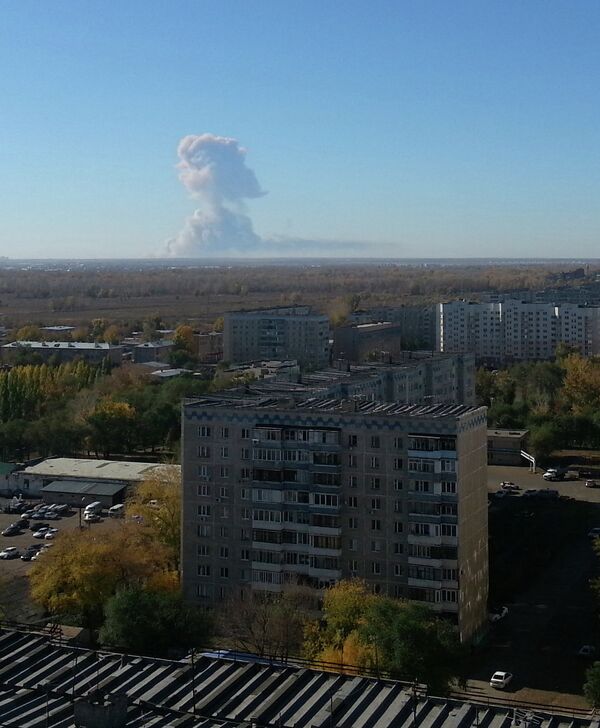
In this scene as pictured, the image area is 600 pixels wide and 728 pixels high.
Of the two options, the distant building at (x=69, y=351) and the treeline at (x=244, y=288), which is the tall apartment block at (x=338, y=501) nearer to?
the distant building at (x=69, y=351)

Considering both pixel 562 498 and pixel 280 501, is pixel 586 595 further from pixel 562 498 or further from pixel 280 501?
pixel 562 498

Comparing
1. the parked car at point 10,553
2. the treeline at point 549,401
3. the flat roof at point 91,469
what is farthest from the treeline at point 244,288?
the parked car at point 10,553

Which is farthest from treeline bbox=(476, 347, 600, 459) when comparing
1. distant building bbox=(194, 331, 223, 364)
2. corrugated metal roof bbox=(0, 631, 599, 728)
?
corrugated metal roof bbox=(0, 631, 599, 728)

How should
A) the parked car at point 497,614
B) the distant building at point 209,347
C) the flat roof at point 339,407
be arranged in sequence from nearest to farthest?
the flat roof at point 339,407 < the parked car at point 497,614 < the distant building at point 209,347

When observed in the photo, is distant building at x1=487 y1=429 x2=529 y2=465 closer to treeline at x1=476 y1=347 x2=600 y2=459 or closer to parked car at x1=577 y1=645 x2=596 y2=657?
treeline at x1=476 y1=347 x2=600 y2=459

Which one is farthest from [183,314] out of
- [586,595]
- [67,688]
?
[67,688]
